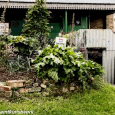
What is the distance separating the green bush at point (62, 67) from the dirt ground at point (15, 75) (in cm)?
41

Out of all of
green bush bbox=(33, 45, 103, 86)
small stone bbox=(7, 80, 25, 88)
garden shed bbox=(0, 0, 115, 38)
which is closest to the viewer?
small stone bbox=(7, 80, 25, 88)

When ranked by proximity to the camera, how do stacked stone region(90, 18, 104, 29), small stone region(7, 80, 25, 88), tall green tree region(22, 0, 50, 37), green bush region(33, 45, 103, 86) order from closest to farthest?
small stone region(7, 80, 25, 88) → green bush region(33, 45, 103, 86) → tall green tree region(22, 0, 50, 37) → stacked stone region(90, 18, 104, 29)

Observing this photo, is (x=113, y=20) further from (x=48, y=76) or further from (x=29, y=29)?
(x=48, y=76)

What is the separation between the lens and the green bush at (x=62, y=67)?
397 cm

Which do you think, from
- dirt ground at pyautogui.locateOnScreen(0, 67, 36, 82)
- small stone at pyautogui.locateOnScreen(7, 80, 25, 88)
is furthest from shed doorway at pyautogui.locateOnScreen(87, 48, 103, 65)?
small stone at pyautogui.locateOnScreen(7, 80, 25, 88)

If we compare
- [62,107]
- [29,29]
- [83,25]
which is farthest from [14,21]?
[62,107]

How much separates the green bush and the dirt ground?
1.33 feet

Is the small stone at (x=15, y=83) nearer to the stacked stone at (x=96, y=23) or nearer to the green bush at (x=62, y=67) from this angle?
the green bush at (x=62, y=67)

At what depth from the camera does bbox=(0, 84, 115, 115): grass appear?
3.35 meters

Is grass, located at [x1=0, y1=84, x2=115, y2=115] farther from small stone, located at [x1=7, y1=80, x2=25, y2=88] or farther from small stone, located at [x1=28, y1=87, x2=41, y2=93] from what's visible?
small stone, located at [x1=7, y1=80, x2=25, y2=88]

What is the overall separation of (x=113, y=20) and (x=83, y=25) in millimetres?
3213

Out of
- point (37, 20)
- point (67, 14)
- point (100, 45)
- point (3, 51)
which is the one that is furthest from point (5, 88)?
point (67, 14)

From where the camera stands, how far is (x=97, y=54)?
7.26 meters

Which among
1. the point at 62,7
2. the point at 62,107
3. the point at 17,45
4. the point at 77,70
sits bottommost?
the point at 62,107
